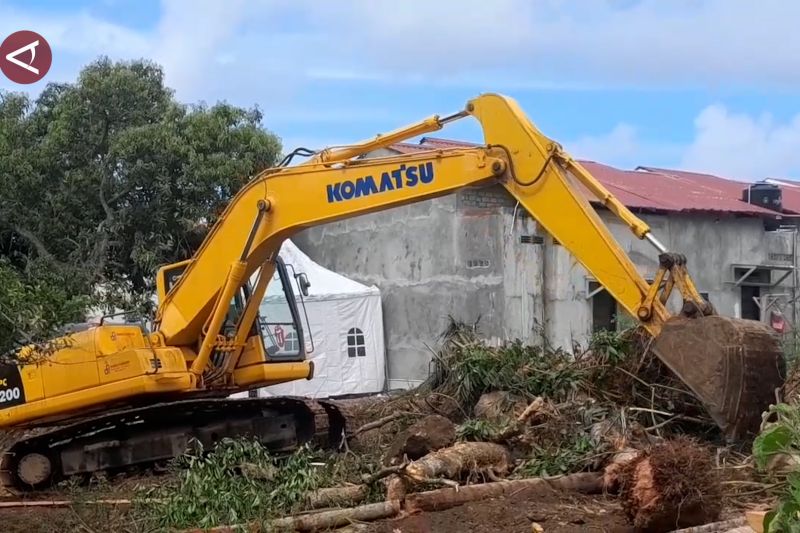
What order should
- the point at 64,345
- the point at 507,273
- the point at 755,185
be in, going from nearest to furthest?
the point at 64,345 < the point at 507,273 < the point at 755,185

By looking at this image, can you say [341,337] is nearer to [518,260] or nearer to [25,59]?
[518,260]

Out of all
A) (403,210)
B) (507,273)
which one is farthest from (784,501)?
(403,210)

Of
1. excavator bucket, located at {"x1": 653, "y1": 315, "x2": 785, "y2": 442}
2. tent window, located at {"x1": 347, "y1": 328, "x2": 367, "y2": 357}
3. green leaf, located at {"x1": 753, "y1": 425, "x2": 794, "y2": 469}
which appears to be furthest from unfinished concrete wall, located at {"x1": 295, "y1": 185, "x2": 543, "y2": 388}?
green leaf, located at {"x1": 753, "y1": 425, "x2": 794, "y2": 469}

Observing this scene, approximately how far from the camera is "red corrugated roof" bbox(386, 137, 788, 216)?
21078 millimetres

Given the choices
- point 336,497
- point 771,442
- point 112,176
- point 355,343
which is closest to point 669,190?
point 355,343

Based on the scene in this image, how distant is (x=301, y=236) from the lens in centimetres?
2250

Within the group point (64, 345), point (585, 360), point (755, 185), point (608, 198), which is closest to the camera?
point (64, 345)

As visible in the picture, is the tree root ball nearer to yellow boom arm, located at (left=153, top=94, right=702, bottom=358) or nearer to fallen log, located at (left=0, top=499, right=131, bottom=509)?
yellow boom arm, located at (left=153, top=94, right=702, bottom=358)

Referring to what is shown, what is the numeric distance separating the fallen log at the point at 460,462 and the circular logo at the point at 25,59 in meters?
3.75

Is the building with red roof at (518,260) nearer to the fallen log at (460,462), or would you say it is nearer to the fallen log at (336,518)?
the fallen log at (460,462)

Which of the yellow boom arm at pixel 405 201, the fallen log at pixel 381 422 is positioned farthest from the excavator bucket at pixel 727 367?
the fallen log at pixel 381 422

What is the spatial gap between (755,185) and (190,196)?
42.9 feet

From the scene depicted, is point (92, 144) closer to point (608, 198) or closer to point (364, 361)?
point (364, 361)

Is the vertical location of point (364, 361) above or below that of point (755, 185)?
below
